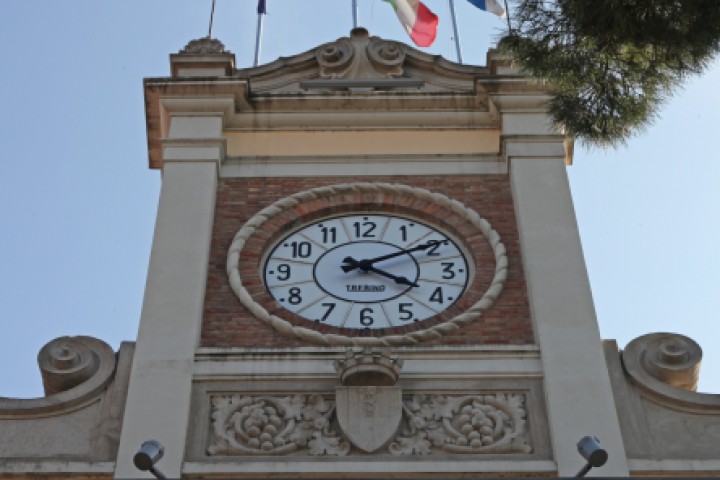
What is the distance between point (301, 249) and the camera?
14.3m

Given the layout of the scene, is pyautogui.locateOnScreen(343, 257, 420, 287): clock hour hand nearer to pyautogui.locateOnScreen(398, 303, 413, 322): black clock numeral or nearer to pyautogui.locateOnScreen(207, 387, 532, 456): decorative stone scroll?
pyautogui.locateOnScreen(398, 303, 413, 322): black clock numeral

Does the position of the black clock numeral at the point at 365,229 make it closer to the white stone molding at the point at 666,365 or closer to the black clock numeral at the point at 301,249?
the black clock numeral at the point at 301,249

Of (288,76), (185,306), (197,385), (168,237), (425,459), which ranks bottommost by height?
(425,459)

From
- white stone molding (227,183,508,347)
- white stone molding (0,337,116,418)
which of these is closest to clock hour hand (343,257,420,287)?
white stone molding (227,183,508,347)

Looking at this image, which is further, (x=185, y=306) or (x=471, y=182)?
(x=471, y=182)

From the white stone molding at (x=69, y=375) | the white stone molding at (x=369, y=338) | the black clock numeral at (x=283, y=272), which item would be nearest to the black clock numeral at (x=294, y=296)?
the black clock numeral at (x=283, y=272)

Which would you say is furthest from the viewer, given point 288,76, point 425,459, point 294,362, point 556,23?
point 288,76

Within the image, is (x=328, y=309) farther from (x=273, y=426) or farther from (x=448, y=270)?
(x=273, y=426)

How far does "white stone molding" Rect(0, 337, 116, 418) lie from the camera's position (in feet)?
41.4

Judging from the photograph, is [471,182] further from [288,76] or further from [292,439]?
[292,439]

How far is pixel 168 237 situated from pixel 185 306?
927mm

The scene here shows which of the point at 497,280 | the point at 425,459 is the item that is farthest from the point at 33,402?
the point at 497,280

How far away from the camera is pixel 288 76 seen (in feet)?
53.3

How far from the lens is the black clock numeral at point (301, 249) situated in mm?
14266
